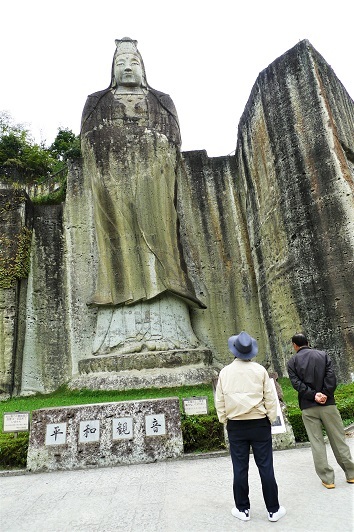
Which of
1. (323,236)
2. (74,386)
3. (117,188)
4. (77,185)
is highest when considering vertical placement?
(77,185)

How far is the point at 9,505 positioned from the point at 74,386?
372 cm

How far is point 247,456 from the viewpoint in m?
2.61

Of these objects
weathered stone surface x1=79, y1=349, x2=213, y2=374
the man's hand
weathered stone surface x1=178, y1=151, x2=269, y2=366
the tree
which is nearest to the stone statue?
weathered stone surface x1=79, y1=349, x2=213, y2=374

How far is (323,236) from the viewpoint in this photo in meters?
6.57

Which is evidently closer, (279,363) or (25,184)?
(279,363)

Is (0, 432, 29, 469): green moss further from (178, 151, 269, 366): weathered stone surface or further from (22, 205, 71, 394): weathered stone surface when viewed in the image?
(178, 151, 269, 366): weathered stone surface

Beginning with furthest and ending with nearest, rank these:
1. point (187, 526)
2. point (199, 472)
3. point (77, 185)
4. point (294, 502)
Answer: point (77, 185) < point (199, 472) < point (294, 502) < point (187, 526)

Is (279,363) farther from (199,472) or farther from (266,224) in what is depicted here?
(199,472)

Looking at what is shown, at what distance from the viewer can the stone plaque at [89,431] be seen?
13.0 ft

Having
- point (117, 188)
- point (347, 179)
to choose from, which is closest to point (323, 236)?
point (347, 179)

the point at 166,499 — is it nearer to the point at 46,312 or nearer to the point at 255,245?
the point at 46,312

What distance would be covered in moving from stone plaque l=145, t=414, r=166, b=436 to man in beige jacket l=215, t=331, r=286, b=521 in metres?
1.41

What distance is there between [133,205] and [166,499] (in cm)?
539

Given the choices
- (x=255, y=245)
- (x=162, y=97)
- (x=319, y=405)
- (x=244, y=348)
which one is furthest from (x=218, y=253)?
(x=244, y=348)
